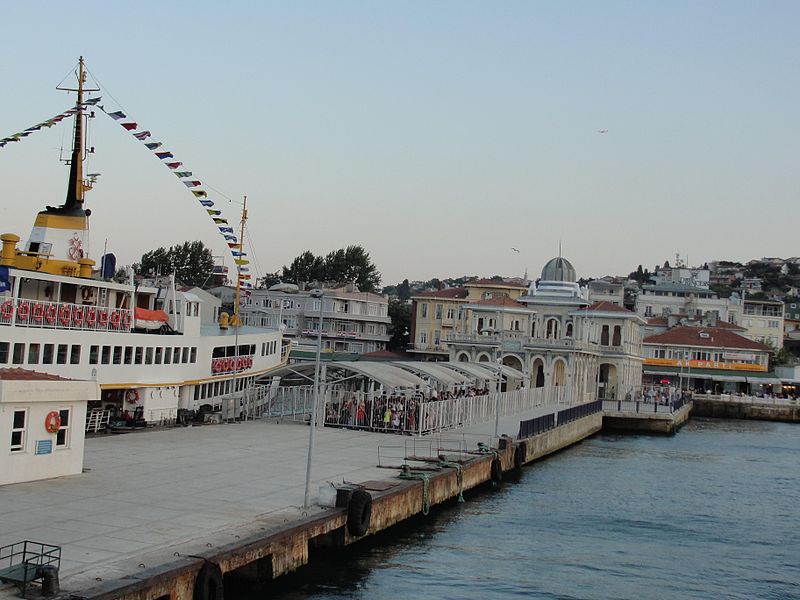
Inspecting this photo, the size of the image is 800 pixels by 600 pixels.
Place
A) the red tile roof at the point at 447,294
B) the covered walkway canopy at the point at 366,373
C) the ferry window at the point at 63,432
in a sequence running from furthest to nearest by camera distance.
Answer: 1. the red tile roof at the point at 447,294
2. the covered walkway canopy at the point at 366,373
3. the ferry window at the point at 63,432

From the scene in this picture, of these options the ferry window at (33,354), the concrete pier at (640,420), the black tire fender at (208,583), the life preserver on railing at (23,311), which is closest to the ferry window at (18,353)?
the ferry window at (33,354)

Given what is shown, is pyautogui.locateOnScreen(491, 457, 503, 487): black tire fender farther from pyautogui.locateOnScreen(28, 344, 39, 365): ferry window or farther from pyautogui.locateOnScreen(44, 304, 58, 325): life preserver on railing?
pyautogui.locateOnScreen(28, 344, 39, 365): ferry window

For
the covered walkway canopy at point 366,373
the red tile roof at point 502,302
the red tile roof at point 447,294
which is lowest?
Result: the covered walkway canopy at point 366,373

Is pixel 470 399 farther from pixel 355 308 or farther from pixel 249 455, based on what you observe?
pixel 355 308

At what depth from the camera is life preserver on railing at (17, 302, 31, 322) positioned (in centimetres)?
3581

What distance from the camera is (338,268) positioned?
159125 mm

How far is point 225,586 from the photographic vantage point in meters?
24.1

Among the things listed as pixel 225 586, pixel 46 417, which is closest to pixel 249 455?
pixel 46 417

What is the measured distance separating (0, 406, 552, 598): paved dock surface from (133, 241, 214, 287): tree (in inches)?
4195

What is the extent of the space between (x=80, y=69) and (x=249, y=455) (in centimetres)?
1866

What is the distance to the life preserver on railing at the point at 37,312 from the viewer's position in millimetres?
36562

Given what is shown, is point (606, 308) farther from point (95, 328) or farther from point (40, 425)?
point (40, 425)

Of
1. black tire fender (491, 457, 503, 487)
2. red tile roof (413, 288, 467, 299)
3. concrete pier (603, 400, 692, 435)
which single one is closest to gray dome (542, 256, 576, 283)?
red tile roof (413, 288, 467, 299)

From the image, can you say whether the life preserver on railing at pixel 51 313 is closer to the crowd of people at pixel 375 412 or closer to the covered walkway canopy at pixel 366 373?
the covered walkway canopy at pixel 366 373
